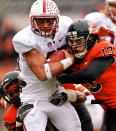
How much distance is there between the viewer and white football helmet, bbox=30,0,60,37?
9.61 feet

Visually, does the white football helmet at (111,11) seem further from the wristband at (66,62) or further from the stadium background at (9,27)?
the wristband at (66,62)

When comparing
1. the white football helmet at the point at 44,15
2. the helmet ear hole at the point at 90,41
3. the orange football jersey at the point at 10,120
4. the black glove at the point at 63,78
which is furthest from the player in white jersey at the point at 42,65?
the orange football jersey at the point at 10,120

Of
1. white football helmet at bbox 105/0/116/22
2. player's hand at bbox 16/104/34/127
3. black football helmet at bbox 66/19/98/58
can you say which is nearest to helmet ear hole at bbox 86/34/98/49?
black football helmet at bbox 66/19/98/58

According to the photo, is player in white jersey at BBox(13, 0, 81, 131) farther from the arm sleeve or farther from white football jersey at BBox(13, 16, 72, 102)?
the arm sleeve

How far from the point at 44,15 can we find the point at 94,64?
0.53 meters

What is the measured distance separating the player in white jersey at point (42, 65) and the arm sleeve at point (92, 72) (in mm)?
120

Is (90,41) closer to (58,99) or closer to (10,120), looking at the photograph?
(58,99)

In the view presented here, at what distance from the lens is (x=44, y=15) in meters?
2.92

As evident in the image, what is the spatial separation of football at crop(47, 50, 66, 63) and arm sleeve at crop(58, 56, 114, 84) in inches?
6.0

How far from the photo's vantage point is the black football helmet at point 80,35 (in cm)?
297

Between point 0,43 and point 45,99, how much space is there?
3107 mm

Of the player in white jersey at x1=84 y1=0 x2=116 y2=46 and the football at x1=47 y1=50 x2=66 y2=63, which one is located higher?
the football at x1=47 y1=50 x2=66 y2=63

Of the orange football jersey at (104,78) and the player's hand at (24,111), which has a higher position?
the orange football jersey at (104,78)

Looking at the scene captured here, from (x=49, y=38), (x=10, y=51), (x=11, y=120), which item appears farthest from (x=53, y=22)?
(x=10, y=51)
